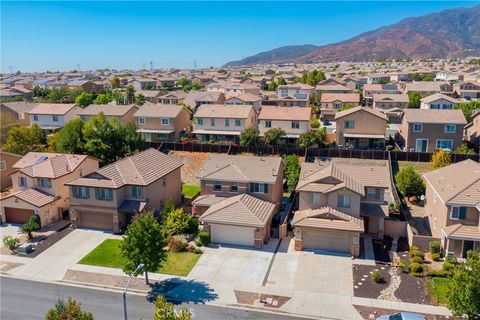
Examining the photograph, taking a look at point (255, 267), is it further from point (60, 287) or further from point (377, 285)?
point (60, 287)

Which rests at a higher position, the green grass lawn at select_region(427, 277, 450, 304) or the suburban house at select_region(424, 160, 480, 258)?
the suburban house at select_region(424, 160, 480, 258)

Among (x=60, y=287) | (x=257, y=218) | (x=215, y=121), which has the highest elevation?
(x=215, y=121)

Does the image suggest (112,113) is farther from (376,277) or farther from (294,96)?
(376,277)

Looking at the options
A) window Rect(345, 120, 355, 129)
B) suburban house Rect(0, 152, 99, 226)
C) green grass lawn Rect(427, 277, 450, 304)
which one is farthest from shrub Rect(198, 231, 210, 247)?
window Rect(345, 120, 355, 129)

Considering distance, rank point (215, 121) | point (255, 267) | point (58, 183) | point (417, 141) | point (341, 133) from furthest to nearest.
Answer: point (215, 121) → point (341, 133) → point (417, 141) → point (58, 183) → point (255, 267)

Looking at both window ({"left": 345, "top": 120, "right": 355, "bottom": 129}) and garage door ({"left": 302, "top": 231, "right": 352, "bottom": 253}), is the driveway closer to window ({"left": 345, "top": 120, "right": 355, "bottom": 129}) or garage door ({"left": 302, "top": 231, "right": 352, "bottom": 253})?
garage door ({"left": 302, "top": 231, "right": 352, "bottom": 253})

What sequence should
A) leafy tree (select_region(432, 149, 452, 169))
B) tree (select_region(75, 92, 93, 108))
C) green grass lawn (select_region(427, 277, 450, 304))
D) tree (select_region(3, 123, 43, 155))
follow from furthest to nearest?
tree (select_region(75, 92, 93, 108)) → tree (select_region(3, 123, 43, 155)) → leafy tree (select_region(432, 149, 452, 169)) → green grass lawn (select_region(427, 277, 450, 304))

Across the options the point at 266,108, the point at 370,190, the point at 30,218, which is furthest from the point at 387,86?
the point at 30,218

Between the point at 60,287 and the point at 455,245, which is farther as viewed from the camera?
the point at 455,245
